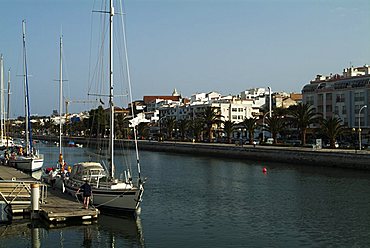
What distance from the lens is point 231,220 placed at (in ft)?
96.2

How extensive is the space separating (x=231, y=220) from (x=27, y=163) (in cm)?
3393

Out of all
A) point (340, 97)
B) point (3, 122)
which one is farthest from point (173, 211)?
point (340, 97)

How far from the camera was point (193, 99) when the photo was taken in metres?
176

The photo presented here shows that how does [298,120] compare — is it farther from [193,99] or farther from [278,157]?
[193,99]

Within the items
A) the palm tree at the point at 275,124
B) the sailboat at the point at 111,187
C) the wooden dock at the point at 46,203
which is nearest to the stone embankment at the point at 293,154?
the palm tree at the point at 275,124

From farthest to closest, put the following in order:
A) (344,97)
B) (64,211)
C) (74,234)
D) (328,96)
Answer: (328,96) → (344,97) → (64,211) → (74,234)

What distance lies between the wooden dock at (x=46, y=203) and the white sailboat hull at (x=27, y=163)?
24107mm

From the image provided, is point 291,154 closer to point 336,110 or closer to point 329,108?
point 336,110

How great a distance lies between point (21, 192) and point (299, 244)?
17.0 metres

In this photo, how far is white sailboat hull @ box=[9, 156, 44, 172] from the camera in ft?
185

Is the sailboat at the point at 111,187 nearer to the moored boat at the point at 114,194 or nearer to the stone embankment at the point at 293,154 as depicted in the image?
the moored boat at the point at 114,194

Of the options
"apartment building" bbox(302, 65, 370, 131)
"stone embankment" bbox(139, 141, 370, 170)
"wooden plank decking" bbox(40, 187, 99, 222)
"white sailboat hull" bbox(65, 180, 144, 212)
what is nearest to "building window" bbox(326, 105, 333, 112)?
"apartment building" bbox(302, 65, 370, 131)

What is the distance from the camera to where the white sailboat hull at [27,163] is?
5653 cm

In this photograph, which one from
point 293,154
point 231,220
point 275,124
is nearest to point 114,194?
point 231,220
